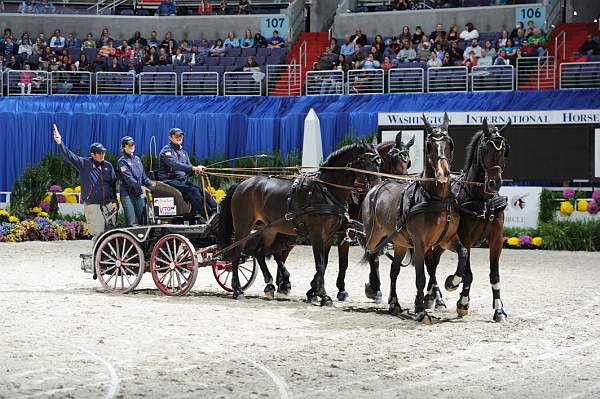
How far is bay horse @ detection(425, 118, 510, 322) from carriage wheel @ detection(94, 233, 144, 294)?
3.79 meters

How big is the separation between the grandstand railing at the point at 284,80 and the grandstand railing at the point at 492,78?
4.48 meters

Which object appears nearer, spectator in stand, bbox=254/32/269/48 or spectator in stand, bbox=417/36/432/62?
spectator in stand, bbox=417/36/432/62

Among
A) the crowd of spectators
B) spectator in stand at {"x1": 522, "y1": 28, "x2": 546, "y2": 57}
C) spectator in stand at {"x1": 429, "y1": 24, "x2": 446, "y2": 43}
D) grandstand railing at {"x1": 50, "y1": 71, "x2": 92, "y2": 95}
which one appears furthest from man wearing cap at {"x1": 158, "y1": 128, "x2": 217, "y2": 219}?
spectator in stand at {"x1": 429, "y1": 24, "x2": 446, "y2": 43}

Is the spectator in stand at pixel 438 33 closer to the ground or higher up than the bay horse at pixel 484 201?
higher up

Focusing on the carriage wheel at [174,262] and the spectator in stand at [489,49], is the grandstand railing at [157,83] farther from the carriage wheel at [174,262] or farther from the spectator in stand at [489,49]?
the carriage wheel at [174,262]

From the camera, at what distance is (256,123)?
23.7 metres

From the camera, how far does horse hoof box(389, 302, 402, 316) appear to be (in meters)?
10.6

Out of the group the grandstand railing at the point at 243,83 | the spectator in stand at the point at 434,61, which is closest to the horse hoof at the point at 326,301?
the spectator in stand at the point at 434,61

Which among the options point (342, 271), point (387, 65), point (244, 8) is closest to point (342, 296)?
point (342, 271)

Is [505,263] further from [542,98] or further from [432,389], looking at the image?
[432,389]

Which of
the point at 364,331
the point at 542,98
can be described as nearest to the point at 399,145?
the point at 364,331

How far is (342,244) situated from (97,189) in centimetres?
339

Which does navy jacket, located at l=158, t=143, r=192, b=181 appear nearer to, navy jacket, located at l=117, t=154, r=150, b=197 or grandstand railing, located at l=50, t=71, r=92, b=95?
navy jacket, located at l=117, t=154, r=150, b=197

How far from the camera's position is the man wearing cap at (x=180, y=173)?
1256cm
